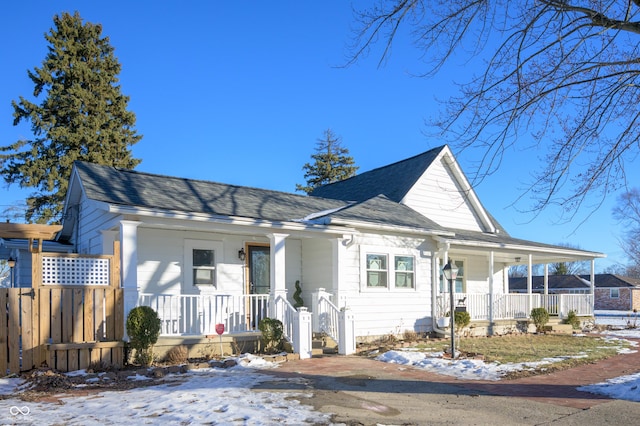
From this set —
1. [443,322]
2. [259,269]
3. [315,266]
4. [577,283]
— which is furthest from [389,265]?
[577,283]

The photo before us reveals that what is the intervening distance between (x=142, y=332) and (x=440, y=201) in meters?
12.4

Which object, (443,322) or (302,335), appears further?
(443,322)

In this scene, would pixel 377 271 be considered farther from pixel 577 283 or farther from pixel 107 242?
pixel 577 283

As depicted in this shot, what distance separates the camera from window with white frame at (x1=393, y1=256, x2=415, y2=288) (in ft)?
50.1

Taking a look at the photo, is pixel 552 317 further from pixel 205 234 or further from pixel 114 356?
pixel 114 356

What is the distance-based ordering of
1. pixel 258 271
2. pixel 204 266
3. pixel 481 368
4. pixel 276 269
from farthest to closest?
1. pixel 258 271
2. pixel 204 266
3. pixel 276 269
4. pixel 481 368

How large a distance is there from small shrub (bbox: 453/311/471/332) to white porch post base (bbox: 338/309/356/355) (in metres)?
4.51

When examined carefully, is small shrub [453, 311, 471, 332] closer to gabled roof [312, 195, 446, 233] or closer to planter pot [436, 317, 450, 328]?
planter pot [436, 317, 450, 328]

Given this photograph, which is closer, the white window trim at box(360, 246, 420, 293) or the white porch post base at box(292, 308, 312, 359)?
the white porch post base at box(292, 308, 312, 359)

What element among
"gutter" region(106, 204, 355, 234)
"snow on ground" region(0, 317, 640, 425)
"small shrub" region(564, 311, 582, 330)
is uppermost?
"gutter" region(106, 204, 355, 234)

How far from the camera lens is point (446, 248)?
16000mm

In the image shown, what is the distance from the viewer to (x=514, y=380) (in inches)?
369

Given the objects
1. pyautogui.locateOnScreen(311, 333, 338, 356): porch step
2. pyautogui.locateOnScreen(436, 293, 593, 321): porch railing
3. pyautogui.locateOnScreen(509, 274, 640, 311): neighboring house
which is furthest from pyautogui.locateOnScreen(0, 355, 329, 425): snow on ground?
pyautogui.locateOnScreen(509, 274, 640, 311): neighboring house

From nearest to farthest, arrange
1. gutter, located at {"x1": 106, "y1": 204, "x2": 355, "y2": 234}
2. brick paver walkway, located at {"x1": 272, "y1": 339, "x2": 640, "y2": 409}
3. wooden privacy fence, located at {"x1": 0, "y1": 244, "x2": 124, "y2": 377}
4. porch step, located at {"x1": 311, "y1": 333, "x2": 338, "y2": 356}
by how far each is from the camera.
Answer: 1. brick paver walkway, located at {"x1": 272, "y1": 339, "x2": 640, "y2": 409}
2. wooden privacy fence, located at {"x1": 0, "y1": 244, "x2": 124, "y2": 377}
3. gutter, located at {"x1": 106, "y1": 204, "x2": 355, "y2": 234}
4. porch step, located at {"x1": 311, "y1": 333, "x2": 338, "y2": 356}
